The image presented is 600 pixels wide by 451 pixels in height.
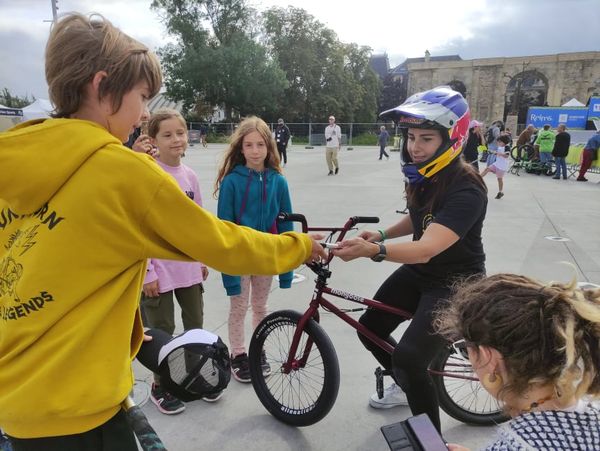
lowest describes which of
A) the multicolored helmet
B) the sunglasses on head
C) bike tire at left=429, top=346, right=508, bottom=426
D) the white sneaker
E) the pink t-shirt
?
the white sneaker

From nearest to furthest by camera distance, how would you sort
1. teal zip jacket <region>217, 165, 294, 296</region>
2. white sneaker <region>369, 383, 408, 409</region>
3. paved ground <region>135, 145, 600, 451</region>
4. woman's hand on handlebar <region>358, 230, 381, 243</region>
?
1. woman's hand on handlebar <region>358, 230, 381, 243</region>
2. paved ground <region>135, 145, 600, 451</region>
3. white sneaker <region>369, 383, 408, 409</region>
4. teal zip jacket <region>217, 165, 294, 296</region>

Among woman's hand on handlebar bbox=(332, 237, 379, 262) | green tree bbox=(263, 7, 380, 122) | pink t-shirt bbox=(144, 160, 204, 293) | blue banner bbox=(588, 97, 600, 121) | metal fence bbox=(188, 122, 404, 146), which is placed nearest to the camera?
woman's hand on handlebar bbox=(332, 237, 379, 262)

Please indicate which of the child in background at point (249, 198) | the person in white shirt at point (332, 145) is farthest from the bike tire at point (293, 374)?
the person in white shirt at point (332, 145)

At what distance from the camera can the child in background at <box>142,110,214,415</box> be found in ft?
9.57

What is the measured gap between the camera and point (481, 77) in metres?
61.7

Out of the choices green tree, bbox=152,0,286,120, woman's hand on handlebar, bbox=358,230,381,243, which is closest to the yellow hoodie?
woman's hand on handlebar, bbox=358,230,381,243

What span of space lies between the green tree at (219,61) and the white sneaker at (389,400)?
42778mm

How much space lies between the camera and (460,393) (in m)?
2.82

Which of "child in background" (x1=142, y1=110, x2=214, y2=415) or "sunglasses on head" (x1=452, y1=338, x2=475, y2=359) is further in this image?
"child in background" (x1=142, y1=110, x2=214, y2=415)

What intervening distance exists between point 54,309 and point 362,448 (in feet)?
6.94

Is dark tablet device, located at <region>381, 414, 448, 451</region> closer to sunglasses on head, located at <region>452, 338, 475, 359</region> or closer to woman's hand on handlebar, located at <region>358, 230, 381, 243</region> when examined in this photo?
woman's hand on handlebar, located at <region>358, 230, 381, 243</region>

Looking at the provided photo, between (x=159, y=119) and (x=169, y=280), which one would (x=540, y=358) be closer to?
(x=169, y=280)

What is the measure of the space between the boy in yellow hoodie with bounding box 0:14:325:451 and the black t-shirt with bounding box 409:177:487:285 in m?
1.29

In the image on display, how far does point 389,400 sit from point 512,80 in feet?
227
